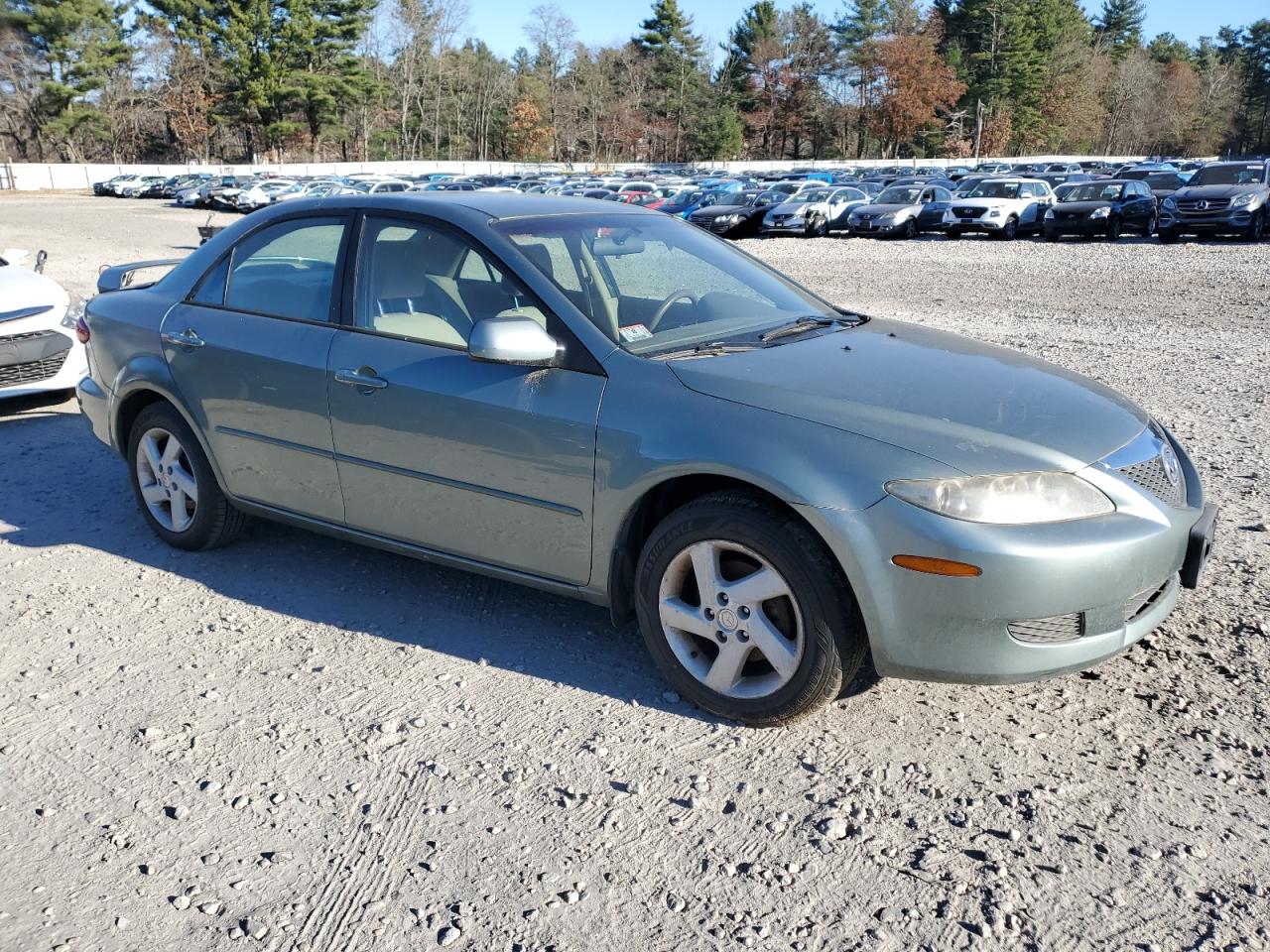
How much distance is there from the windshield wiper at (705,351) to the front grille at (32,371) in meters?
5.92

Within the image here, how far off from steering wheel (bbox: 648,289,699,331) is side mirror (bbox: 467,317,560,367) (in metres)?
0.43

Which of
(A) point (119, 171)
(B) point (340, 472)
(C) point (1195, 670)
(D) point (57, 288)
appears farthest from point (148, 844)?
(A) point (119, 171)

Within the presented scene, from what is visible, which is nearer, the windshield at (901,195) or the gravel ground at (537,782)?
the gravel ground at (537,782)

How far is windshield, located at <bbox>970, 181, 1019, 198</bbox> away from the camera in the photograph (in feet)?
90.8

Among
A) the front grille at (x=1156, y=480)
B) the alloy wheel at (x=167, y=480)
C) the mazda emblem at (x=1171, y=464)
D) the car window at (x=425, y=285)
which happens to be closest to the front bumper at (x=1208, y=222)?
the mazda emblem at (x=1171, y=464)

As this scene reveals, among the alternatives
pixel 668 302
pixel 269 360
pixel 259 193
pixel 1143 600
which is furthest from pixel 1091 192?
pixel 259 193

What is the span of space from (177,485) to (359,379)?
1.48 m

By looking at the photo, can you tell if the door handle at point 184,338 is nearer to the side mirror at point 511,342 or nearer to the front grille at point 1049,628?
the side mirror at point 511,342

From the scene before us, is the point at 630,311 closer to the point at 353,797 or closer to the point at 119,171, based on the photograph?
the point at 353,797

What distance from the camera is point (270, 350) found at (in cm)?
437

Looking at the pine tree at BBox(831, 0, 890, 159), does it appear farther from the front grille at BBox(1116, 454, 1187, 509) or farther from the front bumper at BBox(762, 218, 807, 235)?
the front grille at BBox(1116, 454, 1187, 509)

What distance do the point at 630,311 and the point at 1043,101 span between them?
347ft

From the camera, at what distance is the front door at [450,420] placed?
362cm

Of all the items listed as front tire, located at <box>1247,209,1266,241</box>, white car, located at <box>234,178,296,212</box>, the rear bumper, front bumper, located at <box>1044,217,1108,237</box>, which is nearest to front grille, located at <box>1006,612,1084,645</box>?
the rear bumper
